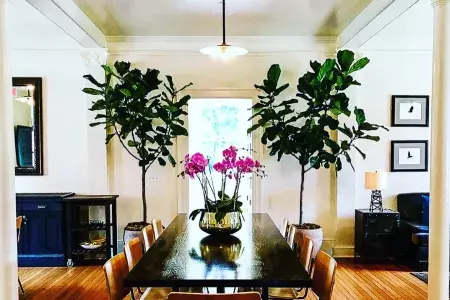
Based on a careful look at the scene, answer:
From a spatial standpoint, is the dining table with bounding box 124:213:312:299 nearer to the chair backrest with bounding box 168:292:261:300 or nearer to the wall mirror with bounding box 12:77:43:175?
the chair backrest with bounding box 168:292:261:300

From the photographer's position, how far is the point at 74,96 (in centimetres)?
562

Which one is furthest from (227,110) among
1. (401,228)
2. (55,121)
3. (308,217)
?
(401,228)

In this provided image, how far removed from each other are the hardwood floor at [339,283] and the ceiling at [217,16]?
9.64 feet

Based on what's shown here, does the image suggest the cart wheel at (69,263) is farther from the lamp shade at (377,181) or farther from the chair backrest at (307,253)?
the lamp shade at (377,181)

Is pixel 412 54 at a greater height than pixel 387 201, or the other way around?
pixel 412 54

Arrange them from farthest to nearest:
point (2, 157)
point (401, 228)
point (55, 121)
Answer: point (55, 121) → point (401, 228) → point (2, 157)

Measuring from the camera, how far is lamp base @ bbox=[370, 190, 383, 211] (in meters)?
5.43

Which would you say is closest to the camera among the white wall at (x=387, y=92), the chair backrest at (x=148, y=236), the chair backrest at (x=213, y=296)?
the chair backrest at (x=213, y=296)

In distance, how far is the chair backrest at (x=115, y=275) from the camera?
234 centimetres

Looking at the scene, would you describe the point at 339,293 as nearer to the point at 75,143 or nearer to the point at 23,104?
the point at 75,143

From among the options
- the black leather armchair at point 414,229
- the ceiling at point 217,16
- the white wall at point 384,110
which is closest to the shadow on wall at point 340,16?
the ceiling at point 217,16

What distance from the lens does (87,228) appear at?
17.1 feet

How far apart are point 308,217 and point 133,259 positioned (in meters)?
3.38

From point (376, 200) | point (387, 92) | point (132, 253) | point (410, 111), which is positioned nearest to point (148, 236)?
point (132, 253)
